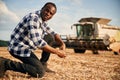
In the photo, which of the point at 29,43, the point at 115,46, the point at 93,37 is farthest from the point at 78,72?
the point at 93,37

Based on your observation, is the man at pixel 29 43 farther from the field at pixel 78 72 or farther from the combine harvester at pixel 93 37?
the combine harvester at pixel 93 37

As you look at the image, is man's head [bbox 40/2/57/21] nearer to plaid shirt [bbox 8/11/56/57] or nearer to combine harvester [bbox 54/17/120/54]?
plaid shirt [bbox 8/11/56/57]

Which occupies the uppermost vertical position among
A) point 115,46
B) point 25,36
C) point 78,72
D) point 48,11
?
point 48,11

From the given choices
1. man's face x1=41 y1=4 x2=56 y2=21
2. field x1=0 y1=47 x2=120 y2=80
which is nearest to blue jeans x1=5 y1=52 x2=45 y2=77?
field x1=0 y1=47 x2=120 y2=80

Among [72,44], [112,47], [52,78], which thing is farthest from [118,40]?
[52,78]

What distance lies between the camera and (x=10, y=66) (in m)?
3.58

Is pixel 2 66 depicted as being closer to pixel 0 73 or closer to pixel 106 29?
pixel 0 73

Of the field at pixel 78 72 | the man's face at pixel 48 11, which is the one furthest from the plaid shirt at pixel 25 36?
the field at pixel 78 72

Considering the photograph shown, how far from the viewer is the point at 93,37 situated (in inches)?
675

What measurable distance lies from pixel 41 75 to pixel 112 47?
10.5 metres

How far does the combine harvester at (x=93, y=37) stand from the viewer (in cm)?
1438

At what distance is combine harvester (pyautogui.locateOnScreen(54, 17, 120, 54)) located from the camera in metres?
14.4

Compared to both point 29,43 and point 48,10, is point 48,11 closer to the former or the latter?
point 48,10

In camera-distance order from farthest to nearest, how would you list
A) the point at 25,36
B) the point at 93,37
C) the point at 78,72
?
the point at 93,37 → the point at 78,72 → the point at 25,36
